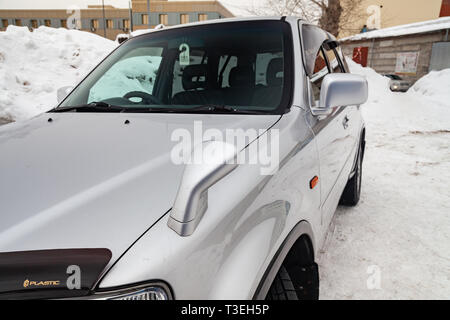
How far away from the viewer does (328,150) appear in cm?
196

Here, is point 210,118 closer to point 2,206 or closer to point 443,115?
point 2,206

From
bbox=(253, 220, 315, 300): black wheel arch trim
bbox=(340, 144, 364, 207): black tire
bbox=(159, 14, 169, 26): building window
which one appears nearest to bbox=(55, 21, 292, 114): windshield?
bbox=(253, 220, 315, 300): black wheel arch trim

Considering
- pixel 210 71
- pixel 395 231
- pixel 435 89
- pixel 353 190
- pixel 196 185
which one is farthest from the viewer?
pixel 435 89

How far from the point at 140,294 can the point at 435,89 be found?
13883 mm

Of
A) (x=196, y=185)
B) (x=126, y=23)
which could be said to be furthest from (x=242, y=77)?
(x=126, y=23)

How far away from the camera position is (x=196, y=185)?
0.86 meters

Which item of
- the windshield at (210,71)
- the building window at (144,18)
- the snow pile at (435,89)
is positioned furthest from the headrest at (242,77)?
the building window at (144,18)

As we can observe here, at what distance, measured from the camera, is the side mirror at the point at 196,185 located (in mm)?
855

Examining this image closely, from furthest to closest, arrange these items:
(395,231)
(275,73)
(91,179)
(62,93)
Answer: (395,231), (62,93), (275,73), (91,179)

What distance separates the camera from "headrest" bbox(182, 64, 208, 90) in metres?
2.22

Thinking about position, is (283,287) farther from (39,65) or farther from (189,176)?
(39,65)

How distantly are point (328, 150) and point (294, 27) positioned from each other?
0.81m

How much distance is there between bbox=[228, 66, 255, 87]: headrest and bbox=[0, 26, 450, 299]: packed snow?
945 mm

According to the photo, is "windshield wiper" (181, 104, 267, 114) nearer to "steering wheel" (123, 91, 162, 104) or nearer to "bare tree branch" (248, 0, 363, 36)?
"steering wheel" (123, 91, 162, 104)
